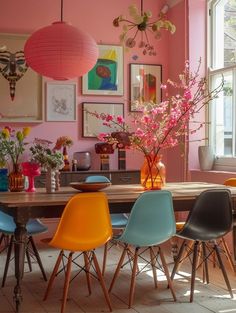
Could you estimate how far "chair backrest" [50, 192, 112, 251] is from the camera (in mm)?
3258

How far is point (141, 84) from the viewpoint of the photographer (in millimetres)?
6383

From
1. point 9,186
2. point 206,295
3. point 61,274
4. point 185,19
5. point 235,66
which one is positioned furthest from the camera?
point 185,19

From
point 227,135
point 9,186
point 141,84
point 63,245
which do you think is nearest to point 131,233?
point 63,245

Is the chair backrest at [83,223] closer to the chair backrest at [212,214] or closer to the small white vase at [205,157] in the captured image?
the chair backrest at [212,214]

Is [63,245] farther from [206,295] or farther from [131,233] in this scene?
[206,295]

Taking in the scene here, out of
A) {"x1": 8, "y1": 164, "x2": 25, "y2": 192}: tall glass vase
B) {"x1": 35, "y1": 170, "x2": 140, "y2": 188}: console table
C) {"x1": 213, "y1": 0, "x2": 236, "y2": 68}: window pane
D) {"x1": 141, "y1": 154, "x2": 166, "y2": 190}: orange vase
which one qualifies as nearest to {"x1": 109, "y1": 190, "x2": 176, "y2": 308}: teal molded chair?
{"x1": 141, "y1": 154, "x2": 166, "y2": 190}: orange vase

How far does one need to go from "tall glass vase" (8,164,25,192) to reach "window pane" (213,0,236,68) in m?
2.86

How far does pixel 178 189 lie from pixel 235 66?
79.2 inches

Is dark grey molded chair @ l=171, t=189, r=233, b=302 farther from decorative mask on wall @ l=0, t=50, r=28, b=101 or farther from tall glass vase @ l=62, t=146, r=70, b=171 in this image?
decorative mask on wall @ l=0, t=50, r=28, b=101

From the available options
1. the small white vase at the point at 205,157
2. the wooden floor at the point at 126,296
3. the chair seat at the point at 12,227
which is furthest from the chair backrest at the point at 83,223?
the small white vase at the point at 205,157

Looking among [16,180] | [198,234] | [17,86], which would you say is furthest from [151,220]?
[17,86]

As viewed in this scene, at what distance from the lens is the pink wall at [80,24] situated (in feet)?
19.2

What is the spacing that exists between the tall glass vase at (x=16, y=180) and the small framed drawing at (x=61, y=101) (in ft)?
6.65

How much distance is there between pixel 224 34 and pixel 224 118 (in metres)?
0.98
